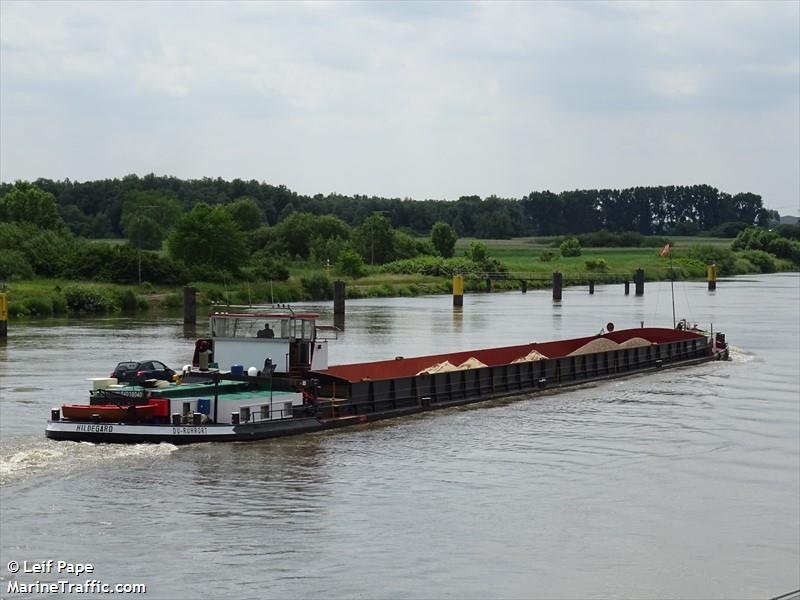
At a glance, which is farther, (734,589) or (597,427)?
(597,427)

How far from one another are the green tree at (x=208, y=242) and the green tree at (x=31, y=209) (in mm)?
22681

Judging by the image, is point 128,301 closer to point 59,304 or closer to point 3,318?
point 59,304

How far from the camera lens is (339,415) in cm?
2905

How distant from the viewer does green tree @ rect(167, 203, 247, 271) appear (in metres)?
83.0

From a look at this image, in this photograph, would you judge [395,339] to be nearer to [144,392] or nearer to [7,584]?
[144,392]

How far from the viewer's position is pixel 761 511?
22156 millimetres

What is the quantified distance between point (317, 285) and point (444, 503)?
204ft

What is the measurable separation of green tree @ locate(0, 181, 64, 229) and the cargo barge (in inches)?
2815

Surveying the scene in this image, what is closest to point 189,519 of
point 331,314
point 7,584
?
point 7,584

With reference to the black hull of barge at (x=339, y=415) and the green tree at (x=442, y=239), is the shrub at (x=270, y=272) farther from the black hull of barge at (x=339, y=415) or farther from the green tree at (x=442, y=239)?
the green tree at (x=442, y=239)

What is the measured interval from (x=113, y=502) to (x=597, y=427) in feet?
46.2

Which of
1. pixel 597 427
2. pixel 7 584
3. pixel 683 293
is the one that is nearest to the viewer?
pixel 7 584

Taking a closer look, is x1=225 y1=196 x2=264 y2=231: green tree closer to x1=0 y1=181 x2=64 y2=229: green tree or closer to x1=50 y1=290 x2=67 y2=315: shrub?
x1=0 y1=181 x2=64 y2=229: green tree

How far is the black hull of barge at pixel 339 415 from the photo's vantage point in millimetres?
24953
